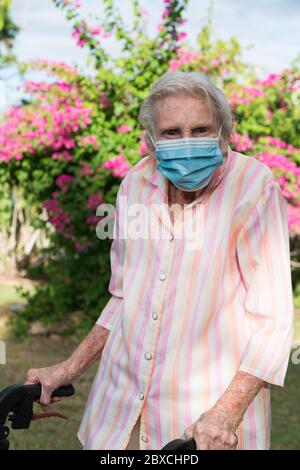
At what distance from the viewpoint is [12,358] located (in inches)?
251

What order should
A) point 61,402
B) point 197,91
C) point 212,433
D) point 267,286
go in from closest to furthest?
point 212,433, point 267,286, point 197,91, point 61,402

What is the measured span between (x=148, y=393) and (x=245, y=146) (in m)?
5.48

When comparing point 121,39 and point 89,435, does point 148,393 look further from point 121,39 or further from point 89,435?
point 121,39

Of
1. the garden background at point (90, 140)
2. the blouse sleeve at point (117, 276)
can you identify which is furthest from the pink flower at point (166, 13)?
the blouse sleeve at point (117, 276)

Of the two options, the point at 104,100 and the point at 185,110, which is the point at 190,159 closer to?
the point at 185,110

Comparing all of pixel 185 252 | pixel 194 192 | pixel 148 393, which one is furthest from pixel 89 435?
pixel 194 192

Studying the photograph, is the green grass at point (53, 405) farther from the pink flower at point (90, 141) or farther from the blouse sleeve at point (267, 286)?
the blouse sleeve at point (267, 286)

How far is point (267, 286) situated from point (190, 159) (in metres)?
0.40

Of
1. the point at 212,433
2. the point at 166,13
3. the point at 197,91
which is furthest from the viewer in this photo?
the point at 166,13

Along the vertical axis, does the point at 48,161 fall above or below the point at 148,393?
above

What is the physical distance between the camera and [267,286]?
1.75 m

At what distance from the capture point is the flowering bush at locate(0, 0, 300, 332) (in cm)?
695

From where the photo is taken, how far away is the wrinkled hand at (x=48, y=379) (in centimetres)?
205

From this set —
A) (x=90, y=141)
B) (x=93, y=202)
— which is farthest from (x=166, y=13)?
(x=93, y=202)
